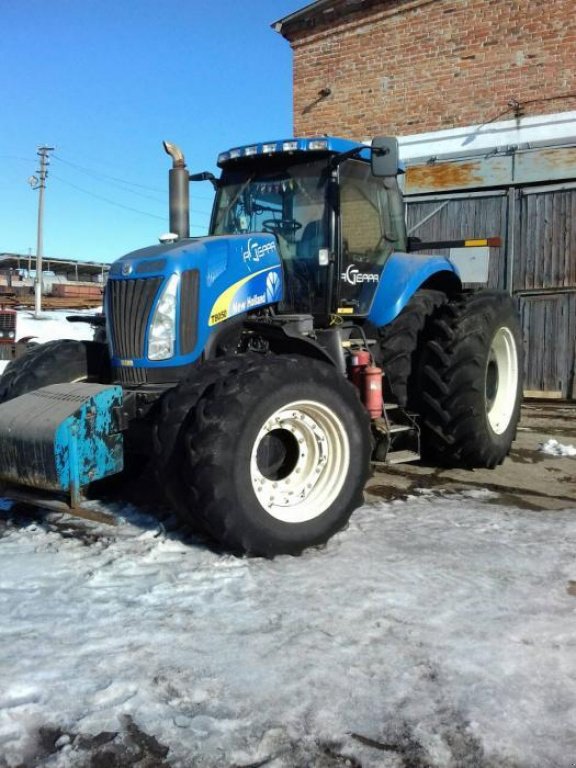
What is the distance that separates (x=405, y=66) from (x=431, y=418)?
898 centimetres

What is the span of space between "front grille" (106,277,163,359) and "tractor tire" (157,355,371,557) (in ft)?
2.47

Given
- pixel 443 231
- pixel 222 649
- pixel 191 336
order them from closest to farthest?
pixel 222 649
pixel 191 336
pixel 443 231

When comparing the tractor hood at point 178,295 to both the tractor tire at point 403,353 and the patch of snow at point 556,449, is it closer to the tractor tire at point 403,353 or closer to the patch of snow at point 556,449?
the tractor tire at point 403,353

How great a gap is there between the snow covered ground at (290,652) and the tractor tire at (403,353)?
169 cm

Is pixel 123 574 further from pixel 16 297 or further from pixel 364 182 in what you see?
pixel 16 297

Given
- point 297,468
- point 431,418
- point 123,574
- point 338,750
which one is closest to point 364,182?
point 431,418

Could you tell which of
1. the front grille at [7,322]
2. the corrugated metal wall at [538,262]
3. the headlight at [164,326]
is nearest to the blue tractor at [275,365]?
the headlight at [164,326]

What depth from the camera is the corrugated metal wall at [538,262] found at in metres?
10.9

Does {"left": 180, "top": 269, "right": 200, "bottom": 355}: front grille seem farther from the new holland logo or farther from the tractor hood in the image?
the new holland logo

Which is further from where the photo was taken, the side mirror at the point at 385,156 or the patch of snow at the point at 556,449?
the patch of snow at the point at 556,449

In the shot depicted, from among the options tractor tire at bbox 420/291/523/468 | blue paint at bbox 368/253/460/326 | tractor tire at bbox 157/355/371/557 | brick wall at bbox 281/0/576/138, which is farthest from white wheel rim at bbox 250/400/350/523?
brick wall at bbox 281/0/576/138

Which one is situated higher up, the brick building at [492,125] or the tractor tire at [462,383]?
the brick building at [492,125]

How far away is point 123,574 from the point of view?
339 centimetres

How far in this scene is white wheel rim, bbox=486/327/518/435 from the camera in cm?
621
